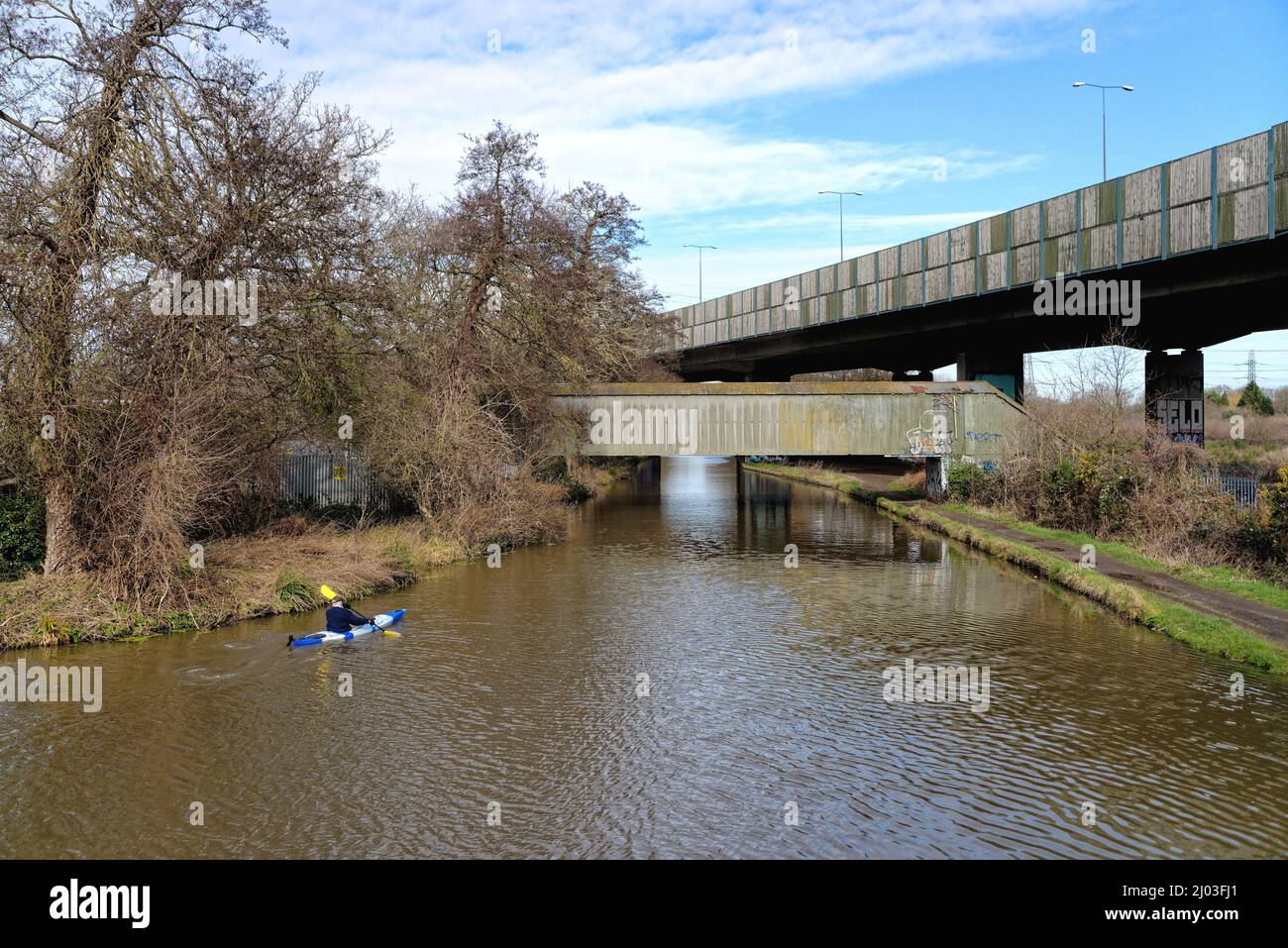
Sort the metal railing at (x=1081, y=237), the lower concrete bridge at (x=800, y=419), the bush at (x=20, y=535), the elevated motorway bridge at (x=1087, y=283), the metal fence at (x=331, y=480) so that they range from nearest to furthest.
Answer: the bush at (x=20, y=535), the metal railing at (x=1081, y=237), the elevated motorway bridge at (x=1087, y=283), the metal fence at (x=331, y=480), the lower concrete bridge at (x=800, y=419)

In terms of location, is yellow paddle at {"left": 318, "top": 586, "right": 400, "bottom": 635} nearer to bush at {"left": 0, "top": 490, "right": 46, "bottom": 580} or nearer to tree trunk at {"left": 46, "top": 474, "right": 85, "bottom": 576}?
tree trunk at {"left": 46, "top": 474, "right": 85, "bottom": 576}

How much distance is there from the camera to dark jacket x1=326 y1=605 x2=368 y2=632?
635 inches

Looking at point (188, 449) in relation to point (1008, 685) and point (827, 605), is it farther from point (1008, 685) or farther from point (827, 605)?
point (1008, 685)

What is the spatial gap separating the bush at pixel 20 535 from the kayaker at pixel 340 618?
582 centimetres

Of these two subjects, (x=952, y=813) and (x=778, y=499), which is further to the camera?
(x=778, y=499)

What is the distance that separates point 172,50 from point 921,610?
18040mm

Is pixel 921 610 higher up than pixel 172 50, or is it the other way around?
pixel 172 50
